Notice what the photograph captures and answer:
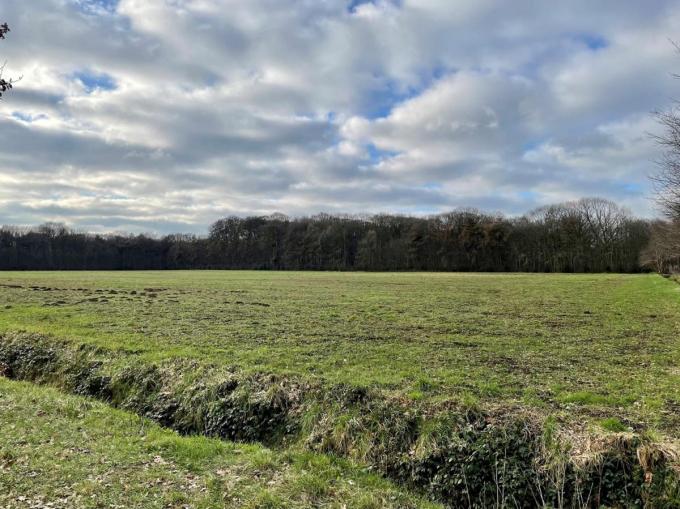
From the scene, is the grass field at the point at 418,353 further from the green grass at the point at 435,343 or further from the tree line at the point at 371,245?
the tree line at the point at 371,245

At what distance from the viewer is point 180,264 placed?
15262 centimetres

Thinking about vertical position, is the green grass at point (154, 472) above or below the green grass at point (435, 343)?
below

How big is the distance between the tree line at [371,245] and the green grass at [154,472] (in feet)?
361

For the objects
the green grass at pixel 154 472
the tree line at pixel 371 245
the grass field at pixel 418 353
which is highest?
the tree line at pixel 371 245

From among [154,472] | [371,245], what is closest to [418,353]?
[154,472]

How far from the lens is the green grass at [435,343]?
1072 centimetres

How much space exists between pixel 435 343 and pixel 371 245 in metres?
117

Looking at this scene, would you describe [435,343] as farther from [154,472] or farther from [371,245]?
[371,245]

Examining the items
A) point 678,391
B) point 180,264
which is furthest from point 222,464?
point 180,264

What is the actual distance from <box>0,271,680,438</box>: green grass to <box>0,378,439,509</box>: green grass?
2.99 m

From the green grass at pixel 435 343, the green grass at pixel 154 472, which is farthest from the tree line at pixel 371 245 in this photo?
the green grass at pixel 154 472

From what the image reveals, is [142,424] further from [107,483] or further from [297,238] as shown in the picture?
[297,238]

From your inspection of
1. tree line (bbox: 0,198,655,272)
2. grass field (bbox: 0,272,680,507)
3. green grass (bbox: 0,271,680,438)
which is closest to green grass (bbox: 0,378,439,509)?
grass field (bbox: 0,272,680,507)

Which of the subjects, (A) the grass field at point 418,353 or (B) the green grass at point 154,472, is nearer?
(B) the green grass at point 154,472
